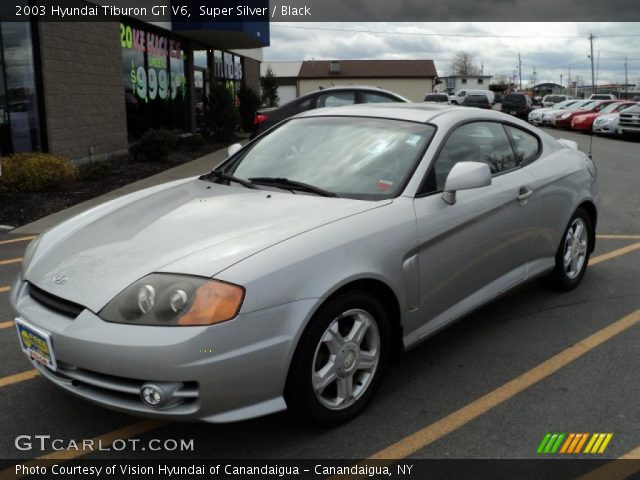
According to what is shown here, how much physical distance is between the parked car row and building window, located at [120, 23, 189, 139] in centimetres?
1187

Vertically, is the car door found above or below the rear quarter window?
below

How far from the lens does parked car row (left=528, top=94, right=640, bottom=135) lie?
72.6ft

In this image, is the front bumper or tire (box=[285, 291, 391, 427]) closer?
the front bumper

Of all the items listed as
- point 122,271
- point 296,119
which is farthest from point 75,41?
point 122,271

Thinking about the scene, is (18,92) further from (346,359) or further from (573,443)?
(573,443)

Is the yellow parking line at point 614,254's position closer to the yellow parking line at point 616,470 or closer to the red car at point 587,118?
the yellow parking line at point 616,470

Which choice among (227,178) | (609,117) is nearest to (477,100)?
(609,117)

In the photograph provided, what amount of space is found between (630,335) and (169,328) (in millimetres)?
3217

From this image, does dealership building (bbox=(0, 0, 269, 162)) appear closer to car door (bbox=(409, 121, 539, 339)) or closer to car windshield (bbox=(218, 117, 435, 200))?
car windshield (bbox=(218, 117, 435, 200))

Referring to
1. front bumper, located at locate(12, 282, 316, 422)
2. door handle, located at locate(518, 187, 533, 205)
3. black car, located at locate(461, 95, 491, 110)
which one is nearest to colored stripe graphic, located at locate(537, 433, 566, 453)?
front bumper, located at locate(12, 282, 316, 422)

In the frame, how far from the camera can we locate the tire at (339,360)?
2.77m

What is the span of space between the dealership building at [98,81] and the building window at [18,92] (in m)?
0.02

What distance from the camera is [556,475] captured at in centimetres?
270

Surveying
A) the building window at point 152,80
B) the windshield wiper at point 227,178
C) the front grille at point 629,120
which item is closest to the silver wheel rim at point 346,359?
the windshield wiper at point 227,178
